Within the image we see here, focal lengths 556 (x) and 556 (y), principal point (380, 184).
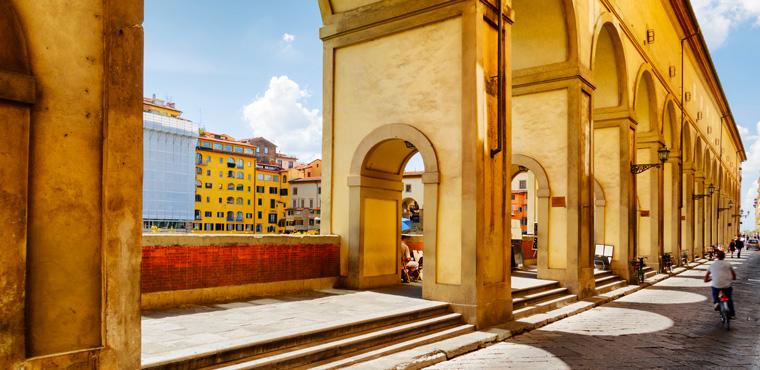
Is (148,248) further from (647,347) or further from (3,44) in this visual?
(647,347)

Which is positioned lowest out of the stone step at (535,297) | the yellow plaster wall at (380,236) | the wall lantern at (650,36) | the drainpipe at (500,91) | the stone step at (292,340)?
the stone step at (535,297)

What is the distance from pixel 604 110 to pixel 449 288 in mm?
10356

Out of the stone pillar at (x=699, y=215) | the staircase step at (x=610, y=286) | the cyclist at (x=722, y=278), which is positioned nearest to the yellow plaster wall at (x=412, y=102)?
the cyclist at (x=722, y=278)

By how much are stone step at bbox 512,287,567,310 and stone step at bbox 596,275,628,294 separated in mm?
2136

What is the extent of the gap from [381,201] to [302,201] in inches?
3285

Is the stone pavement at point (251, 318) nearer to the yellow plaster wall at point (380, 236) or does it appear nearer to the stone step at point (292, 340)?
the stone step at point (292, 340)

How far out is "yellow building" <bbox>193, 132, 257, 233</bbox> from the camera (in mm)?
90438

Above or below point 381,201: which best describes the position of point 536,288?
below

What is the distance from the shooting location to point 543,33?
13055 millimetres

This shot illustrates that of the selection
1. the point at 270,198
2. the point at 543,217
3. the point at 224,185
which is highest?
the point at 224,185

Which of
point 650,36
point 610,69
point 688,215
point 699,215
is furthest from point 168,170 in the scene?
point 610,69

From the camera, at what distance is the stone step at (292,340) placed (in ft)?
16.3

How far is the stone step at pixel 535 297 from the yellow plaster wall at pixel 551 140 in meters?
1.07

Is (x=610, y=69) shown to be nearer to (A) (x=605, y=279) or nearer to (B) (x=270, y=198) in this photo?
(A) (x=605, y=279)
